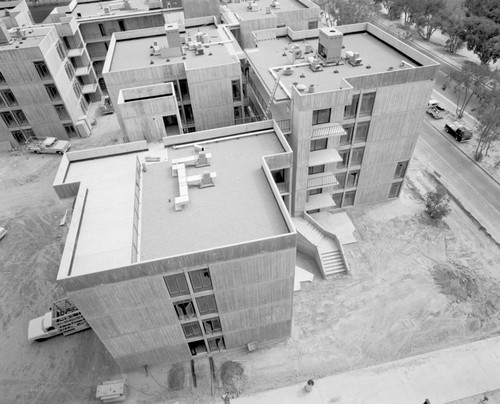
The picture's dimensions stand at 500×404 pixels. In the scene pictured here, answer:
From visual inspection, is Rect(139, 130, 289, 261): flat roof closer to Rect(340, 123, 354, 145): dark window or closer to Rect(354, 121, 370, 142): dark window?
Rect(340, 123, 354, 145): dark window

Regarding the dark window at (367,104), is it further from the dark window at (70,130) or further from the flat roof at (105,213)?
the dark window at (70,130)

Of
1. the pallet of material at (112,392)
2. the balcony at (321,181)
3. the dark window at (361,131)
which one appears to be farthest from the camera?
the balcony at (321,181)

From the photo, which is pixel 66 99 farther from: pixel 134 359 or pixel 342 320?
pixel 342 320

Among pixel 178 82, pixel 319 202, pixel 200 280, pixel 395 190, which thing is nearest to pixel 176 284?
pixel 200 280

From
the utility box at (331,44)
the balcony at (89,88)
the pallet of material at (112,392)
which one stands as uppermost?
the utility box at (331,44)

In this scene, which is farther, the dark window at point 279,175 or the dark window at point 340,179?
the dark window at point 340,179

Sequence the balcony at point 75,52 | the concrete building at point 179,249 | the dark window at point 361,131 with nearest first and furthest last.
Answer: the concrete building at point 179,249 < the dark window at point 361,131 < the balcony at point 75,52

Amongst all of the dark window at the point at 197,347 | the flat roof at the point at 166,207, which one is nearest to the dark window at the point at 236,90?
the flat roof at the point at 166,207

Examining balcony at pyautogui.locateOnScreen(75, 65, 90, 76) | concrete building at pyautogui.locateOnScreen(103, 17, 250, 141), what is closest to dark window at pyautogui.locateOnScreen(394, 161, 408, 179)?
concrete building at pyautogui.locateOnScreen(103, 17, 250, 141)

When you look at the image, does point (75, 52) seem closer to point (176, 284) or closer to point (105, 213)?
point (105, 213)
